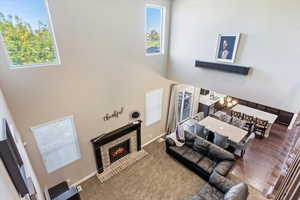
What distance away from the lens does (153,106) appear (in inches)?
245

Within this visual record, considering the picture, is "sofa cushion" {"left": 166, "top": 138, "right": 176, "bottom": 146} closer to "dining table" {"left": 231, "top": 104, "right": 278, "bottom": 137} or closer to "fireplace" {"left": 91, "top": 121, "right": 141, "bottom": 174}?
"fireplace" {"left": 91, "top": 121, "right": 141, "bottom": 174}

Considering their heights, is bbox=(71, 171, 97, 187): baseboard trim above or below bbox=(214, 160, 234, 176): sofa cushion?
below

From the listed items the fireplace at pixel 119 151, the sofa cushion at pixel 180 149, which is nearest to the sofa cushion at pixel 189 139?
the sofa cushion at pixel 180 149

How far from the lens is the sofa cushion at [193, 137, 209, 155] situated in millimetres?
5488

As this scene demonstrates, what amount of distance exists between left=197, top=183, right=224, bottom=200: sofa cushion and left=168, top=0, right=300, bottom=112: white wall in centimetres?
272

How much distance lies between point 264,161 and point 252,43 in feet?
15.7

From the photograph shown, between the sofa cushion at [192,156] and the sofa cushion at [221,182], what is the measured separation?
90 centimetres

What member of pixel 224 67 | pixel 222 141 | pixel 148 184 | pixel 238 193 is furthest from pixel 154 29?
pixel 238 193

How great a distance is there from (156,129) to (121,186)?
275 centimetres

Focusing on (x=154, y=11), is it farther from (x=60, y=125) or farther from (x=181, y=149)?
(x=181, y=149)

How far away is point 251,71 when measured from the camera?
13.2 feet

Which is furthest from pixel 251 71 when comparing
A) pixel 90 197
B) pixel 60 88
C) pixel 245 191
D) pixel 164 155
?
A: pixel 90 197

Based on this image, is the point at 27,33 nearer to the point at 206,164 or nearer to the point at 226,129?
the point at 206,164

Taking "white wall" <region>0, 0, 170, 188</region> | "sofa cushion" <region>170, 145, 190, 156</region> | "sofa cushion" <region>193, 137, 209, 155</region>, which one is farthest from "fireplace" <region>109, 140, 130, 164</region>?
"sofa cushion" <region>193, 137, 209, 155</region>
